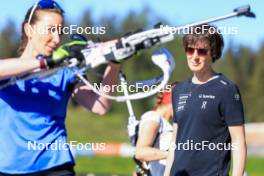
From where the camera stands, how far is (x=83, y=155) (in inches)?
1407

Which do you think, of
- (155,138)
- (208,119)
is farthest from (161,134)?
(208,119)

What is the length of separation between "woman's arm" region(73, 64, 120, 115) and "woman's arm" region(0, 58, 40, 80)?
67 centimetres

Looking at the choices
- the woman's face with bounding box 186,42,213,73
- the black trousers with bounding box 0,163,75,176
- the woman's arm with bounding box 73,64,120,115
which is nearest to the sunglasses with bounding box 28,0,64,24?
the woman's arm with bounding box 73,64,120,115

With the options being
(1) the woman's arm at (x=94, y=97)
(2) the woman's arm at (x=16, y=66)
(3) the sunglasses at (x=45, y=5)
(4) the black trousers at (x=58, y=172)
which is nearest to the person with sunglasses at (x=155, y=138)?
(1) the woman's arm at (x=94, y=97)

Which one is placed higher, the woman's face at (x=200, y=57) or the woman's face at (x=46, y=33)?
the woman's face at (x=46, y=33)

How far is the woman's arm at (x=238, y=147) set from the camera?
5969mm

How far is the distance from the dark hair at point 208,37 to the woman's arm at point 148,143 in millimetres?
1315

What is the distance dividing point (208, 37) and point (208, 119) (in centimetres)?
58

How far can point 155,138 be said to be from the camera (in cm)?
738

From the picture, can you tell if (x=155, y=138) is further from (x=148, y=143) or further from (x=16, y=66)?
(x=16, y=66)

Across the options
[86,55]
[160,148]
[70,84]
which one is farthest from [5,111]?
[160,148]

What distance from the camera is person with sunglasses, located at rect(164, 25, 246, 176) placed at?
5.98 meters

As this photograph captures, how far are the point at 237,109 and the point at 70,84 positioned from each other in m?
1.27

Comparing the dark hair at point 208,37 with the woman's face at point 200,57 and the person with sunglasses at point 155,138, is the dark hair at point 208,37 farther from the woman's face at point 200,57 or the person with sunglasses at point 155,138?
the person with sunglasses at point 155,138
